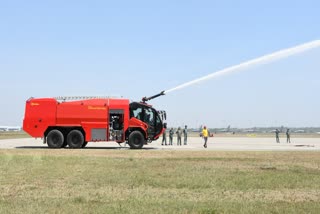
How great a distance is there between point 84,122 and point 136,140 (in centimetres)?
380

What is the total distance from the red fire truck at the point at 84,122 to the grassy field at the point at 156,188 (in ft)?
45.3

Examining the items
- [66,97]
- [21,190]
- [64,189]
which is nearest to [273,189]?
[64,189]

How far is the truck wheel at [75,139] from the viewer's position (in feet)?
103

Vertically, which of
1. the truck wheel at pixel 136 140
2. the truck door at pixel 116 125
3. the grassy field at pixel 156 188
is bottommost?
the grassy field at pixel 156 188

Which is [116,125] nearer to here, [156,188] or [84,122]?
[84,122]

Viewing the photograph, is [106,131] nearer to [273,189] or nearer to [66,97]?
[66,97]

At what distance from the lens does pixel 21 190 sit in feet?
36.2

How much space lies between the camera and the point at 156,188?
11695 mm

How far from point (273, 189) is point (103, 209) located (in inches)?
197

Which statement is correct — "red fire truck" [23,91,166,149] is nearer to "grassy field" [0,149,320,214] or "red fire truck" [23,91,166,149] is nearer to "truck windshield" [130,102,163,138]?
"truck windshield" [130,102,163,138]

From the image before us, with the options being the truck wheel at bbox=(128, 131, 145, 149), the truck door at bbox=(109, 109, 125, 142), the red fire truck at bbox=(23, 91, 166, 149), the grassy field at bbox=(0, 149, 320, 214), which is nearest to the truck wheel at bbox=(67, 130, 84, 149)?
the red fire truck at bbox=(23, 91, 166, 149)

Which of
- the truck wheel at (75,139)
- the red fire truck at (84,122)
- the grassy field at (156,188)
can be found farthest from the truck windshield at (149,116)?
the grassy field at (156,188)

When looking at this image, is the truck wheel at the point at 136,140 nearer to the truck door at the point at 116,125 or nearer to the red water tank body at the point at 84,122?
the red water tank body at the point at 84,122

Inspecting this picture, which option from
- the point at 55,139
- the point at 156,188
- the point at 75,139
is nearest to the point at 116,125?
the point at 75,139
